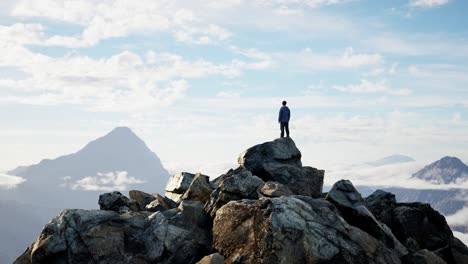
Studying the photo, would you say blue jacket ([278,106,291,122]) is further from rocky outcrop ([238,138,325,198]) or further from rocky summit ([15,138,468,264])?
rocky summit ([15,138,468,264])

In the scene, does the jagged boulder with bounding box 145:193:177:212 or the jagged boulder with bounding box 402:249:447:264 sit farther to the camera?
the jagged boulder with bounding box 145:193:177:212

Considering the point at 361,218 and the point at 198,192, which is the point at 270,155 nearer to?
the point at 198,192

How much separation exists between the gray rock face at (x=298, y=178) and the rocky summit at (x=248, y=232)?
6.63m

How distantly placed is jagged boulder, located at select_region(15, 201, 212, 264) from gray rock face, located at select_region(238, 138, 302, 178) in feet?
45.7

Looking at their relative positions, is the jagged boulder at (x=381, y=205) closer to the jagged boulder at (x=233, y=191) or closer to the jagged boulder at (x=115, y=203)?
the jagged boulder at (x=233, y=191)

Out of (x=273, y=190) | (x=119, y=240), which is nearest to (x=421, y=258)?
(x=273, y=190)

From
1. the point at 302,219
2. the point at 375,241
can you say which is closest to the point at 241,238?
the point at 302,219

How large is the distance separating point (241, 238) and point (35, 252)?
14.5m

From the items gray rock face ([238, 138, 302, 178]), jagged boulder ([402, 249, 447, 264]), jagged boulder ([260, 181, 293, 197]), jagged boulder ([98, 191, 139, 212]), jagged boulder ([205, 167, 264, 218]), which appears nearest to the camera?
jagged boulder ([402, 249, 447, 264])

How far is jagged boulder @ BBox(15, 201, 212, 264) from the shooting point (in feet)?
92.5

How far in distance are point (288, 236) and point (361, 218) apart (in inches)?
342

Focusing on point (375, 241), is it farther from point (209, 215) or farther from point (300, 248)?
point (209, 215)

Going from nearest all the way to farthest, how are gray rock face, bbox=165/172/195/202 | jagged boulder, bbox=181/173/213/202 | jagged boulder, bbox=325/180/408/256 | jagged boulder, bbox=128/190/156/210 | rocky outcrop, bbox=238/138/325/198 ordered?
jagged boulder, bbox=325/180/408/256 → jagged boulder, bbox=181/173/213/202 → rocky outcrop, bbox=238/138/325/198 → gray rock face, bbox=165/172/195/202 → jagged boulder, bbox=128/190/156/210

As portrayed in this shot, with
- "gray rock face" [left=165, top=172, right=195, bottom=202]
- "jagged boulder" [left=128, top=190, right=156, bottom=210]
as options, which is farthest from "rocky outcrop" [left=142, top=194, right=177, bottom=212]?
"jagged boulder" [left=128, top=190, right=156, bottom=210]
